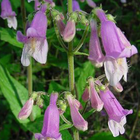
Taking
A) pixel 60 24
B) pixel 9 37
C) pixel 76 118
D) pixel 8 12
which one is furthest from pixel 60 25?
pixel 8 12

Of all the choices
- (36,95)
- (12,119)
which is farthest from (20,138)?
(36,95)

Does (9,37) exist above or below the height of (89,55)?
below

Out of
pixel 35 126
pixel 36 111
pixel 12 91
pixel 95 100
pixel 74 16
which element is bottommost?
pixel 36 111

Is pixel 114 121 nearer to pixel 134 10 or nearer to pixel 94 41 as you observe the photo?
pixel 94 41

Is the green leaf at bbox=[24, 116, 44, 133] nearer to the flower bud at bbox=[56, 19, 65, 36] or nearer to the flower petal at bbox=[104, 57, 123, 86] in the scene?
the flower bud at bbox=[56, 19, 65, 36]

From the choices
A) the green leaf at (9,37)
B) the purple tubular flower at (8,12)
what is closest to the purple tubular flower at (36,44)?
the green leaf at (9,37)

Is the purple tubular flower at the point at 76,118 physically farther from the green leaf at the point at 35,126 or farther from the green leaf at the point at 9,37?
the green leaf at the point at 9,37

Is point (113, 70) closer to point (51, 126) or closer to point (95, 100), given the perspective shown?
point (95, 100)
